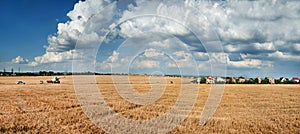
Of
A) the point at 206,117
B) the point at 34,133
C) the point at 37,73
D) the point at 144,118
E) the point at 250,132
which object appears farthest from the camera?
the point at 37,73

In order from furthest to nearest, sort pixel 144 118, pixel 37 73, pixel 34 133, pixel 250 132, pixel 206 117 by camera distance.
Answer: pixel 37 73, pixel 206 117, pixel 144 118, pixel 250 132, pixel 34 133

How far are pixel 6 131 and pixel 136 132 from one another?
368 cm

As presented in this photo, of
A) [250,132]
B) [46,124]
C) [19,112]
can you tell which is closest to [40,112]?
[19,112]

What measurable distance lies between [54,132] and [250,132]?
5892 millimetres

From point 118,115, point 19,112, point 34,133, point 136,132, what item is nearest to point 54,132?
point 34,133

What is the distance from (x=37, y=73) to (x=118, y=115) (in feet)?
329

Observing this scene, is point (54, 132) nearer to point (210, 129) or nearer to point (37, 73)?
point (210, 129)

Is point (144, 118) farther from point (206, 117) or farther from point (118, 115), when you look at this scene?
point (206, 117)

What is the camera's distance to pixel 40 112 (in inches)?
471

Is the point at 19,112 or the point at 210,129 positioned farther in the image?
the point at 19,112

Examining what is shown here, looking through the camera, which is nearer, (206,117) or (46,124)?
(46,124)

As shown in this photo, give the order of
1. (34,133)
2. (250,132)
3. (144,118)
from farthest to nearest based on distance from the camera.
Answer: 1. (144,118)
2. (250,132)
3. (34,133)

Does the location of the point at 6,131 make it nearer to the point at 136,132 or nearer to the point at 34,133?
the point at 34,133

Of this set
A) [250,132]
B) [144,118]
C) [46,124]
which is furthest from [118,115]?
[250,132]
